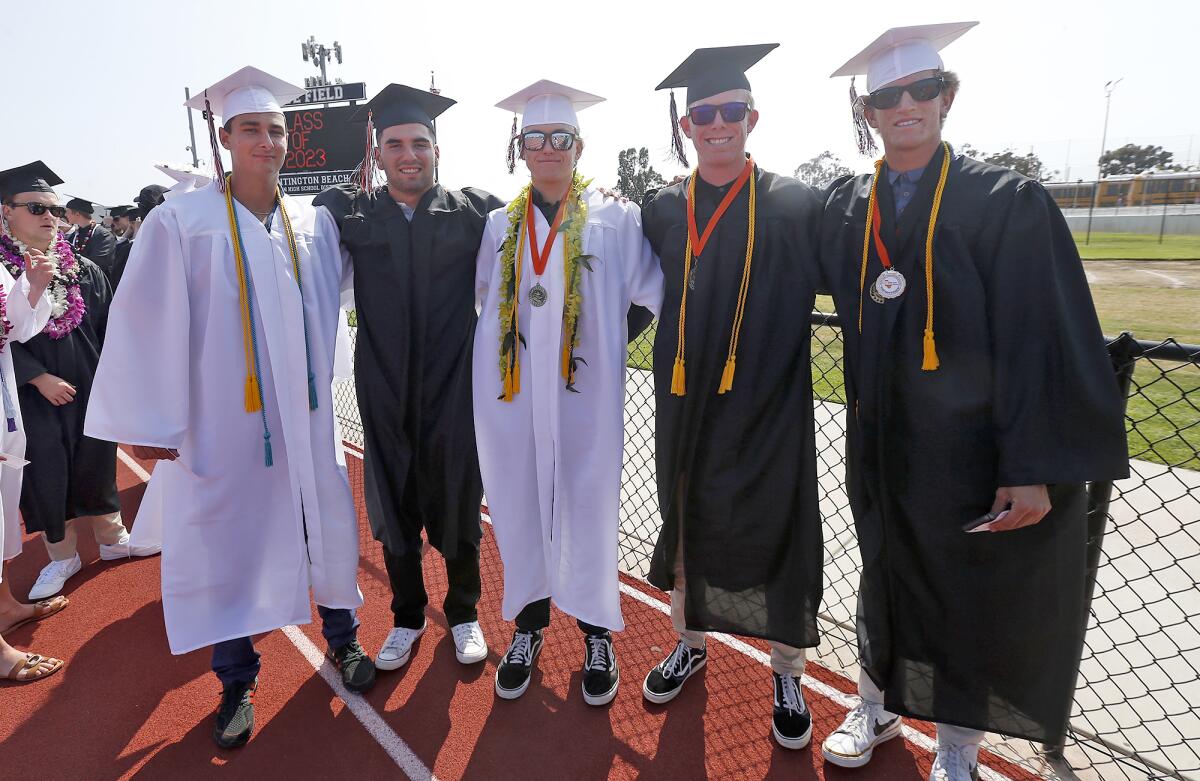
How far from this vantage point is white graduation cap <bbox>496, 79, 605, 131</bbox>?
9.02 ft

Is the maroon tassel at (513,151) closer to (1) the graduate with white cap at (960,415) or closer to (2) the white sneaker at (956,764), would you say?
(1) the graduate with white cap at (960,415)

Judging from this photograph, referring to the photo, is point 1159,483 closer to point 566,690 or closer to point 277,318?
point 566,690

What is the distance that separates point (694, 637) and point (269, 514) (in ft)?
6.00

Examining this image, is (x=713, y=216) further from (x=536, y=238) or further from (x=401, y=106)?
(x=401, y=106)

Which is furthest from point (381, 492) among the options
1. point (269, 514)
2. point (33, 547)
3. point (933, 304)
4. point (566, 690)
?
point (33, 547)

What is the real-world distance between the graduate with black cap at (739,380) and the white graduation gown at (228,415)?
1.35 metres

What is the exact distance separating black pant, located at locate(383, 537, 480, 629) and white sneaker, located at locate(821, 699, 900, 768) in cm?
162

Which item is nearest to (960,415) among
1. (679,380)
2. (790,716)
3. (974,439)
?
(974,439)

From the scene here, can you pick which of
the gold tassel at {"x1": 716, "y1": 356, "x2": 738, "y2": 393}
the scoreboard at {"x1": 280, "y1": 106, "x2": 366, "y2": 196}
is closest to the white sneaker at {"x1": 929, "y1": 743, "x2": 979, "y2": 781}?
the gold tassel at {"x1": 716, "y1": 356, "x2": 738, "y2": 393}

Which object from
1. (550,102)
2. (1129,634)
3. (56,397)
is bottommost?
(1129,634)

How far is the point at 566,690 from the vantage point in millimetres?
2893

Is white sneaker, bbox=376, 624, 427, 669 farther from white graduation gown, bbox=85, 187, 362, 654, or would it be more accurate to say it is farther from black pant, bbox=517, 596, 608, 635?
black pant, bbox=517, 596, 608, 635

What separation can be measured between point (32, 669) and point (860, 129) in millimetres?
4116

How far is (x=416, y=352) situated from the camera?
2822 millimetres
